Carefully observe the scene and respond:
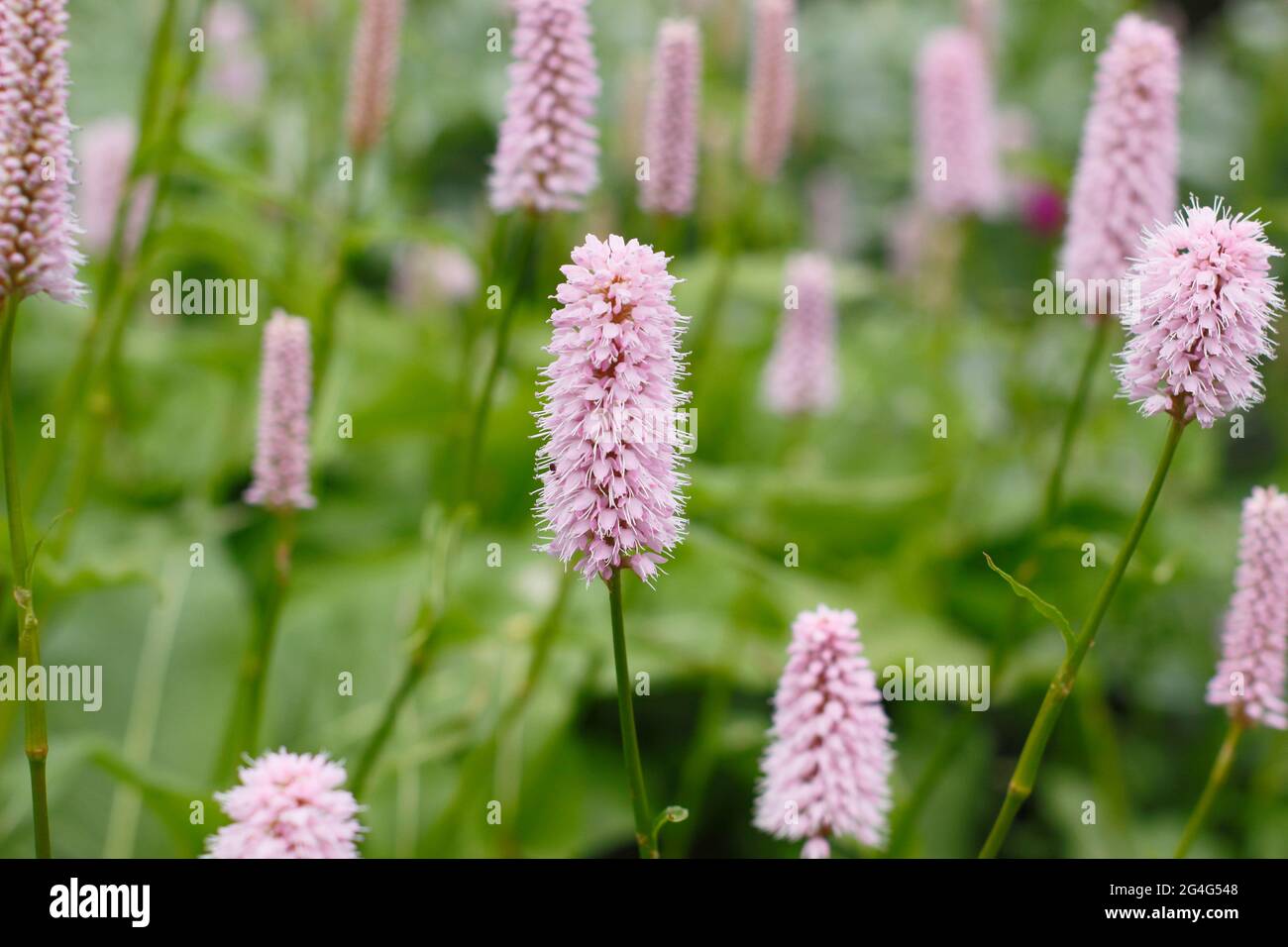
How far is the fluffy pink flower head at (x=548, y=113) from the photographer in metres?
2.36

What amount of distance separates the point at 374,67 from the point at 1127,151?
68.9 inches

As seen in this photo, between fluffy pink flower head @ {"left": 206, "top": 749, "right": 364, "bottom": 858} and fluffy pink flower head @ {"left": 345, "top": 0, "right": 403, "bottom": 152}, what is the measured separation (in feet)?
6.55

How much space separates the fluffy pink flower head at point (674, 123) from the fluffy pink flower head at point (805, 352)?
114 centimetres

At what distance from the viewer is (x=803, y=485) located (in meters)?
3.85

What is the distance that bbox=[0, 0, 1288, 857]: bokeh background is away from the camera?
3.22 meters

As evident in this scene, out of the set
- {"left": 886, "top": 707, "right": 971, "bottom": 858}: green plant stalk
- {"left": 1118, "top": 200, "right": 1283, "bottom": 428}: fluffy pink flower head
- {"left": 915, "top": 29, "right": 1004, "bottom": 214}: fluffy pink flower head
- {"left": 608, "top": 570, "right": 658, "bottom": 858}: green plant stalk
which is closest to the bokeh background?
{"left": 886, "top": 707, "right": 971, "bottom": 858}: green plant stalk

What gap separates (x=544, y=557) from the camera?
13.4 ft

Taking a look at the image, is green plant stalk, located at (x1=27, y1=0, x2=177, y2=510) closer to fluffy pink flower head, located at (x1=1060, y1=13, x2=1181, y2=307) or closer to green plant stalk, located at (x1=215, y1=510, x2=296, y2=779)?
green plant stalk, located at (x1=215, y1=510, x2=296, y2=779)

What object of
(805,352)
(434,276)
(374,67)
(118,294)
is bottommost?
(118,294)

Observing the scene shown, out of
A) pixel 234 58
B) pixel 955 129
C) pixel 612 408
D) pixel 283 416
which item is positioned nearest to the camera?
pixel 612 408

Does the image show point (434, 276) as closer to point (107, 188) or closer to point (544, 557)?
point (107, 188)

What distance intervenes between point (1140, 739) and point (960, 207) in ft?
6.33

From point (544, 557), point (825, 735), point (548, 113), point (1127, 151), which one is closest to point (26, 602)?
point (825, 735)

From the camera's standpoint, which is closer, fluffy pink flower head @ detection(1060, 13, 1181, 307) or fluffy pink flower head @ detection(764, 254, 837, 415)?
fluffy pink flower head @ detection(1060, 13, 1181, 307)
